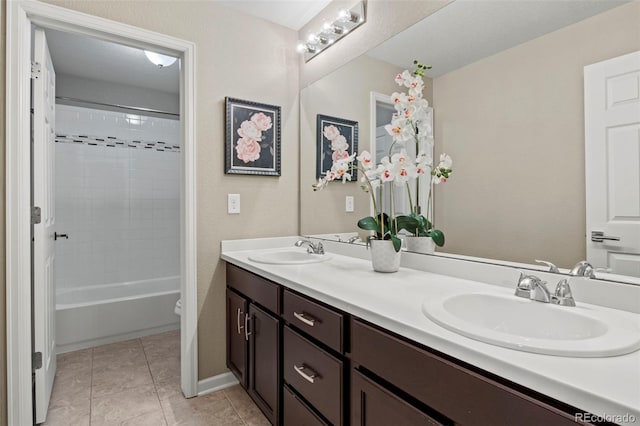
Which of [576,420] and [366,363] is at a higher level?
[576,420]

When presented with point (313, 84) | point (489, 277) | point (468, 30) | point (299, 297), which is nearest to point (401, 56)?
point (468, 30)

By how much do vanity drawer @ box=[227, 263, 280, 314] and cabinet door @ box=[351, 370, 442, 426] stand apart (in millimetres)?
545

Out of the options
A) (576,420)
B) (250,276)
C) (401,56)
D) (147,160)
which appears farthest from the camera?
(147,160)

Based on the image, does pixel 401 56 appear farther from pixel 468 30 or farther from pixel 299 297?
pixel 299 297

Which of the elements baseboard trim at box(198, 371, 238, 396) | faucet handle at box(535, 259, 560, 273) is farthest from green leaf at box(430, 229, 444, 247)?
baseboard trim at box(198, 371, 238, 396)

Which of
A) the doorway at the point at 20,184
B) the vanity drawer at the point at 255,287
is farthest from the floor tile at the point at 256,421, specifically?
the doorway at the point at 20,184

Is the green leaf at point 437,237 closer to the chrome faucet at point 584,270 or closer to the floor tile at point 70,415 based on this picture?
the chrome faucet at point 584,270

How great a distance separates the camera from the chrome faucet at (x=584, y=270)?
1.00 meters

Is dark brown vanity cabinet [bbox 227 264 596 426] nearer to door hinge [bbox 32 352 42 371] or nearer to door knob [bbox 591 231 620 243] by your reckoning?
door knob [bbox 591 231 620 243]

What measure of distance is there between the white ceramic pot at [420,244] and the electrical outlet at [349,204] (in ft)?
1.54

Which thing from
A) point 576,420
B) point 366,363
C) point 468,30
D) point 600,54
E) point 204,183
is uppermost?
point 468,30

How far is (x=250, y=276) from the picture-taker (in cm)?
173

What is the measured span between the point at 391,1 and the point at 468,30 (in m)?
0.51

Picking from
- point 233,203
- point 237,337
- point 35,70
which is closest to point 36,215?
point 35,70
